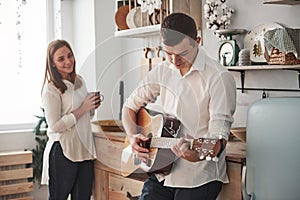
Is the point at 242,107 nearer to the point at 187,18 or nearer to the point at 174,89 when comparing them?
the point at 174,89

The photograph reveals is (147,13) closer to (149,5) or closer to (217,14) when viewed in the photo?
(149,5)

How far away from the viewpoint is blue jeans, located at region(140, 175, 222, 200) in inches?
86.7

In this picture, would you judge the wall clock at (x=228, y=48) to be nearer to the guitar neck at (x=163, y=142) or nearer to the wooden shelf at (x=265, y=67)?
the wooden shelf at (x=265, y=67)

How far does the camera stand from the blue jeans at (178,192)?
220 centimetres

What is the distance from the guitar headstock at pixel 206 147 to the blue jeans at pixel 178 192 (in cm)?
26

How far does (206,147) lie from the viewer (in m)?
1.99

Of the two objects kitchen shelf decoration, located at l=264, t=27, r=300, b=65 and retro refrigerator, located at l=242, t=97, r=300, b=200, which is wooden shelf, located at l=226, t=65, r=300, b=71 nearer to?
kitchen shelf decoration, located at l=264, t=27, r=300, b=65

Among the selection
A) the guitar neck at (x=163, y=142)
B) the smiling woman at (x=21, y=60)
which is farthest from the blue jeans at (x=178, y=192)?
the smiling woman at (x=21, y=60)

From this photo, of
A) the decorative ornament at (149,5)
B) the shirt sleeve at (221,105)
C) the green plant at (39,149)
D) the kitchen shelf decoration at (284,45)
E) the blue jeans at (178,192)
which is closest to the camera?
the shirt sleeve at (221,105)

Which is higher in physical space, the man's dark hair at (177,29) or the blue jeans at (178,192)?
the man's dark hair at (177,29)

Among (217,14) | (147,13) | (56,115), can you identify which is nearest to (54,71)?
(56,115)

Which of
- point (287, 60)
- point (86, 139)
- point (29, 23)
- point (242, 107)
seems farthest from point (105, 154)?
point (29, 23)

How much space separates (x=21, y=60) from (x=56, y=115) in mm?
1539

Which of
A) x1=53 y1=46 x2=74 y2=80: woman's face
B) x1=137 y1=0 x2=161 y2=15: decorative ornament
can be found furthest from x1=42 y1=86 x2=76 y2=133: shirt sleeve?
x1=137 y1=0 x2=161 y2=15: decorative ornament
